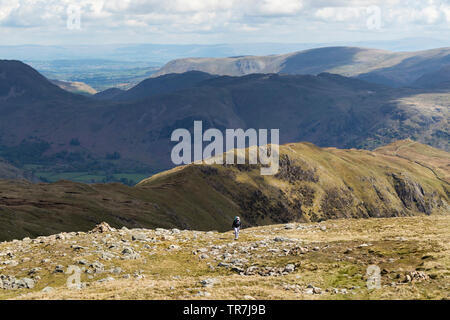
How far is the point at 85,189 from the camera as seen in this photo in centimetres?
13950

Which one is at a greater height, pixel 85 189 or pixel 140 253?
pixel 140 253

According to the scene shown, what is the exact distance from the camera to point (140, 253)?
47.8m

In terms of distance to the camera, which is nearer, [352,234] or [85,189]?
[352,234]

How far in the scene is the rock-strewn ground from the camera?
3362 centimetres

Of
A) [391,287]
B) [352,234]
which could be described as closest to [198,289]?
[391,287]

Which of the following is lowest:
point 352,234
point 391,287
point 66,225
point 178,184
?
point 178,184

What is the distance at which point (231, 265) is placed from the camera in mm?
43750

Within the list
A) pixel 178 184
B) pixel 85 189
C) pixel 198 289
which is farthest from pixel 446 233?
pixel 178 184

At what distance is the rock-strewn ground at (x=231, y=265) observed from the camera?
33.6m

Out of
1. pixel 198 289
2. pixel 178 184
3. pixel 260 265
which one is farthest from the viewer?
pixel 178 184

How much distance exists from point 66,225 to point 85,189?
4895cm

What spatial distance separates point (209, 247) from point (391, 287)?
2133 cm

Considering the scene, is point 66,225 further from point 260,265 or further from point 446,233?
point 446,233

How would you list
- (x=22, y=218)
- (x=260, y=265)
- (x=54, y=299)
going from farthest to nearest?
(x=22, y=218) < (x=260, y=265) < (x=54, y=299)
